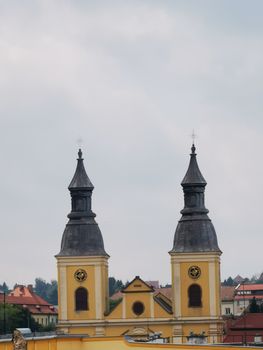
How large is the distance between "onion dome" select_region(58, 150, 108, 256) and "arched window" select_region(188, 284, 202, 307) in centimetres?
678

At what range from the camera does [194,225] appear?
116 meters

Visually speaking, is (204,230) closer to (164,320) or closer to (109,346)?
(164,320)

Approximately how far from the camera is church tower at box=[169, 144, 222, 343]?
11581cm

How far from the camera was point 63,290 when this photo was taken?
388ft

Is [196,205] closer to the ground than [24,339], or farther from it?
farther from it

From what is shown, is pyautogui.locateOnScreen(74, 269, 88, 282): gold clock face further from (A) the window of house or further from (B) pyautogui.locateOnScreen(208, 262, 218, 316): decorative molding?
(B) pyautogui.locateOnScreen(208, 262, 218, 316): decorative molding

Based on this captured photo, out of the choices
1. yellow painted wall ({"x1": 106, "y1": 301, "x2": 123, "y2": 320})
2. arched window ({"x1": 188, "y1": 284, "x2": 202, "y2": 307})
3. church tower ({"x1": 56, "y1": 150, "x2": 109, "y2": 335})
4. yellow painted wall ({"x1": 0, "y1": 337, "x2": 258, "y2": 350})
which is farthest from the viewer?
yellow painted wall ({"x1": 106, "y1": 301, "x2": 123, "y2": 320})

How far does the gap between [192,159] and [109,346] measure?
58.8 metres

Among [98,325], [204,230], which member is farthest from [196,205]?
[98,325]

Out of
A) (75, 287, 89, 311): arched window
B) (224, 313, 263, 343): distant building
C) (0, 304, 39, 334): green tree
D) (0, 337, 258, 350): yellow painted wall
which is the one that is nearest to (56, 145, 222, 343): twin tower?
(75, 287, 89, 311): arched window

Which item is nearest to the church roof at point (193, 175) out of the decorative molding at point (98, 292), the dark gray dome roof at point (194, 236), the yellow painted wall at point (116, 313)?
the dark gray dome roof at point (194, 236)

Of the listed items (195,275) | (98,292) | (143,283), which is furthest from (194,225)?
(98,292)

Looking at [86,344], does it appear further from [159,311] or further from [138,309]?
[138,309]

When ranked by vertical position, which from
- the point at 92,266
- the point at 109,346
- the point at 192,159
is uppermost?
the point at 192,159
